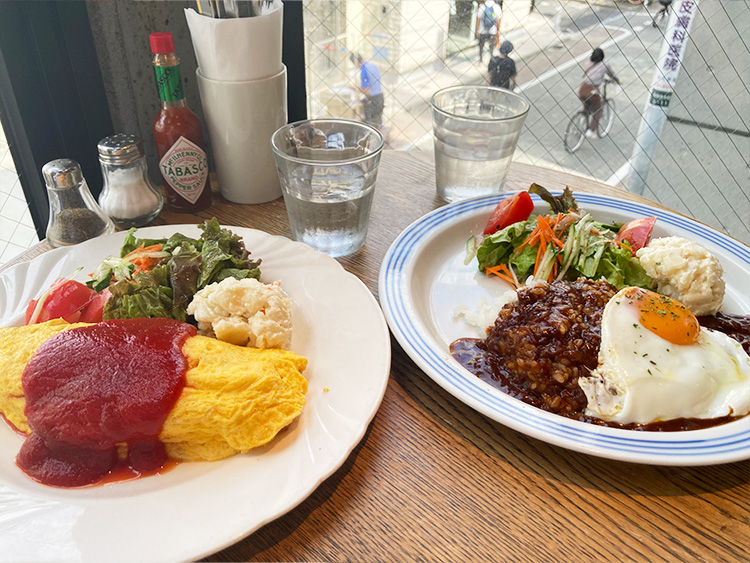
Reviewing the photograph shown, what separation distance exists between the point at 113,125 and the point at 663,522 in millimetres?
2326

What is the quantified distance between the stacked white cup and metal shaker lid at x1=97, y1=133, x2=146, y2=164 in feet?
1.02

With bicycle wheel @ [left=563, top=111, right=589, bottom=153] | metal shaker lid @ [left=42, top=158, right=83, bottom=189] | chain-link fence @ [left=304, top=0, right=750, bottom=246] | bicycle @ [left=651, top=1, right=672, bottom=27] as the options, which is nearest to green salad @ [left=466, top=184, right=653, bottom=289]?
metal shaker lid @ [left=42, top=158, right=83, bottom=189]

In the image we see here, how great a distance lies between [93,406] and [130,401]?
8cm

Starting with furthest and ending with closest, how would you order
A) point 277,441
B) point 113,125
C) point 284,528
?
point 113,125
point 277,441
point 284,528

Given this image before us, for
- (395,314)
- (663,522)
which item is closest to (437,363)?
(395,314)

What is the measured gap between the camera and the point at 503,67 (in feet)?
12.9

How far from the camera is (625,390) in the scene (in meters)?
1.25

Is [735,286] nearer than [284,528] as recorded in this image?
No

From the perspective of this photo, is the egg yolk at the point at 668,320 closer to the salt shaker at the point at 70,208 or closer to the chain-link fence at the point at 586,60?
the salt shaker at the point at 70,208

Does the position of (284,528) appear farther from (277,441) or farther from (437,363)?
(437,363)

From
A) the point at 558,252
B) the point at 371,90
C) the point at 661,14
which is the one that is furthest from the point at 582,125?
the point at 558,252

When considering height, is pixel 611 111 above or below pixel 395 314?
below

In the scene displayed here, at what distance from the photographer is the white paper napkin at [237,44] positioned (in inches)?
70.9

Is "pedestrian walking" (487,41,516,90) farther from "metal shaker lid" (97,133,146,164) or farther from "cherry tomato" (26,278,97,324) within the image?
"cherry tomato" (26,278,97,324)
